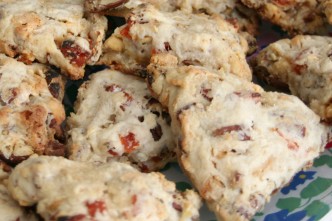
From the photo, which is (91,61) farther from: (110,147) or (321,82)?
(321,82)

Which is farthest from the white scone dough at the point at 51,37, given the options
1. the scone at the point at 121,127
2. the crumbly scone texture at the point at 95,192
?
the crumbly scone texture at the point at 95,192

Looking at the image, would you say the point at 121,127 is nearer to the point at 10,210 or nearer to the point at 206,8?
the point at 10,210

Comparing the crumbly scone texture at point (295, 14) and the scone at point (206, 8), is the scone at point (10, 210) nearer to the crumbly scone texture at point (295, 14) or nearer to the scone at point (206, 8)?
the scone at point (206, 8)

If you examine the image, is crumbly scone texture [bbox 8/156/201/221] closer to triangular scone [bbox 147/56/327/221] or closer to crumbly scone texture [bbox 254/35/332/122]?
triangular scone [bbox 147/56/327/221]

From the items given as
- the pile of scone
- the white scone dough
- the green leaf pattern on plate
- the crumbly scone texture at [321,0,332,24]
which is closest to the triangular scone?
the pile of scone

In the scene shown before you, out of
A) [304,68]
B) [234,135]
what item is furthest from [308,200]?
[304,68]

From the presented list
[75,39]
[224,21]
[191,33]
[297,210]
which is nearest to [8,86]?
[75,39]
